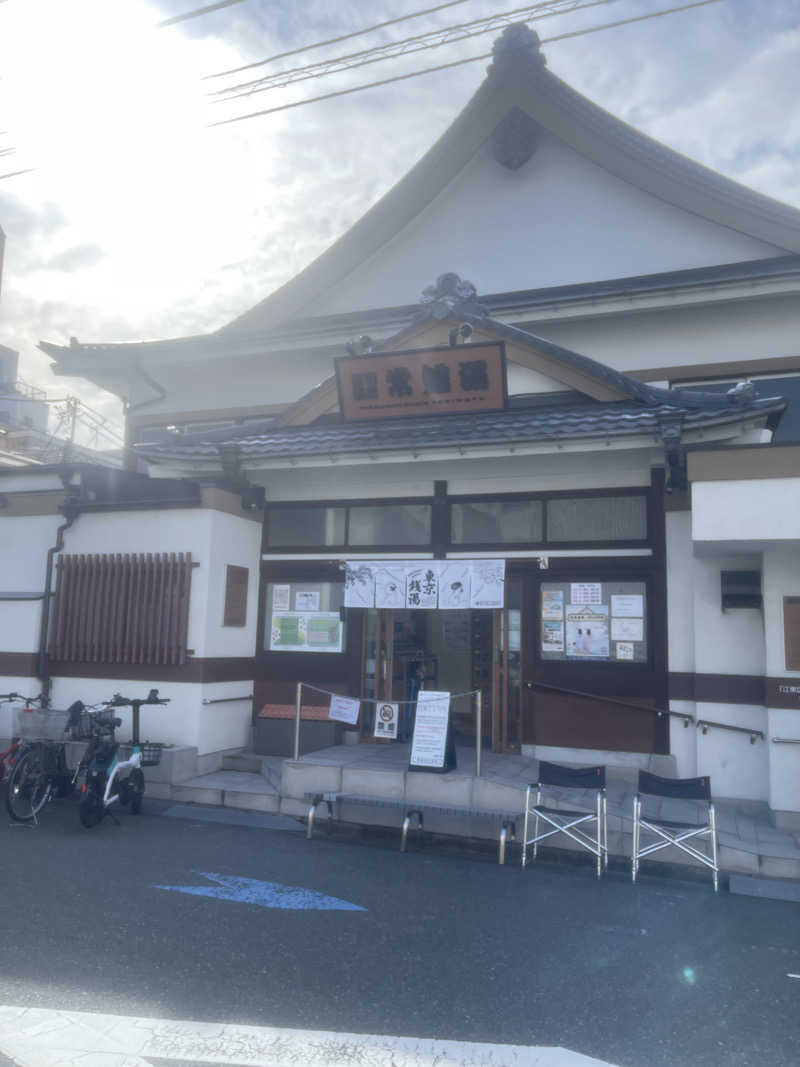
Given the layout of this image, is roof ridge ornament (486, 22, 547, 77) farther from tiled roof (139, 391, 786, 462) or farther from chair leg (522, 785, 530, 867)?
chair leg (522, 785, 530, 867)

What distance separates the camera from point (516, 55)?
14.0 m

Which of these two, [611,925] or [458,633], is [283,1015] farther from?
[458,633]

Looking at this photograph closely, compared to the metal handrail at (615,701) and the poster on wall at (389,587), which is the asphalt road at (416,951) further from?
the poster on wall at (389,587)

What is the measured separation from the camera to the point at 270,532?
11.8 m

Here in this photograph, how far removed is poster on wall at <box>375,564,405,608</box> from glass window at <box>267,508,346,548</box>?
1273mm

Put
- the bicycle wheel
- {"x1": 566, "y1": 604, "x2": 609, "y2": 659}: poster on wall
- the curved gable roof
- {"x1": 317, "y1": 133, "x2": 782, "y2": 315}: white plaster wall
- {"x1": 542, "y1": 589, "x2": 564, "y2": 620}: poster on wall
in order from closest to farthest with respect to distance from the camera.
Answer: the bicycle wheel
{"x1": 566, "y1": 604, "x2": 609, "y2": 659}: poster on wall
{"x1": 542, "y1": 589, "x2": 564, "y2": 620}: poster on wall
the curved gable roof
{"x1": 317, "y1": 133, "x2": 782, "y2": 315}: white plaster wall

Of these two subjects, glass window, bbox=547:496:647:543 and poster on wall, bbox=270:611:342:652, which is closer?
glass window, bbox=547:496:647:543

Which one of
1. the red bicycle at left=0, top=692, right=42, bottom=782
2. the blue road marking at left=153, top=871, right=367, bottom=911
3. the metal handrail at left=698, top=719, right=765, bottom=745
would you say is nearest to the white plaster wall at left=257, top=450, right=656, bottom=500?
the metal handrail at left=698, top=719, right=765, bottom=745

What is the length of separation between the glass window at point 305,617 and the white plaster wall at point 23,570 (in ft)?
10.8

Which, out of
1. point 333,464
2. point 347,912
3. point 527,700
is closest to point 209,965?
point 347,912

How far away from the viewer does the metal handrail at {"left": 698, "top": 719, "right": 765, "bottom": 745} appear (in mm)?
8938

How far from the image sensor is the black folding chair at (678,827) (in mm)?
7059

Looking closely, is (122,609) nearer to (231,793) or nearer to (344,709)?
(231,793)

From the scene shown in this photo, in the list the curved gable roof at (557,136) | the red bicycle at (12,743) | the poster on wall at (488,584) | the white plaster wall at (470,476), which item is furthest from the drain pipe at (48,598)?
the poster on wall at (488,584)
